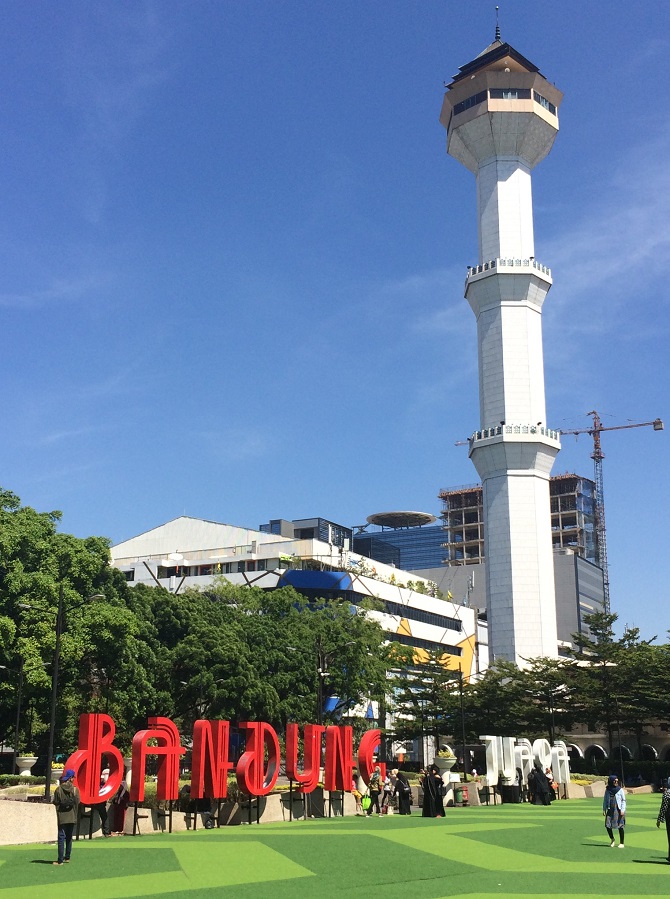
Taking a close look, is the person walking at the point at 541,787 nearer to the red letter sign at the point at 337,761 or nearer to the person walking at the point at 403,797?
the person walking at the point at 403,797

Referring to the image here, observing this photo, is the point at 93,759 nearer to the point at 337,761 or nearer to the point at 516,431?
the point at 337,761

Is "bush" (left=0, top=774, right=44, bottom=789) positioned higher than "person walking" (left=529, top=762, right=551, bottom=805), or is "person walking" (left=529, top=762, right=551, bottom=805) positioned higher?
"bush" (left=0, top=774, right=44, bottom=789)

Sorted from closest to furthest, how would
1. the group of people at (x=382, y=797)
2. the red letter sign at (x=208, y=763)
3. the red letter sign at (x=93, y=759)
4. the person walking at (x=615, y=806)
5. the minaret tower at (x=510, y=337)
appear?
the person walking at (x=615, y=806)
the red letter sign at (x=93, y=759)
the red letter sign at (x=208, y=763)
the group of people at (x=382, y=797)
the minaret tower at (x=510, y=337)

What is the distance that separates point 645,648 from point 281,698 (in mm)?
30192

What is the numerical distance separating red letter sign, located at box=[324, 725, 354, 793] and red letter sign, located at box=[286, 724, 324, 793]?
0.56 metres

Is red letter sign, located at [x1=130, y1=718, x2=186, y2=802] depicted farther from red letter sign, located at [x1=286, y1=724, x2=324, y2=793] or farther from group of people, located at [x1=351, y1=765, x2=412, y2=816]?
group of people, located at [x1=351, y1=765, x2=412, y2=816]

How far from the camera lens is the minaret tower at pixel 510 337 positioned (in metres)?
91.7

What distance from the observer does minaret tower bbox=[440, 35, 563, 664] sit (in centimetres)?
9169

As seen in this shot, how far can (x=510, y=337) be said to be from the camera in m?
95.0

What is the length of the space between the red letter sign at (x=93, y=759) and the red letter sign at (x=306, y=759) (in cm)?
882

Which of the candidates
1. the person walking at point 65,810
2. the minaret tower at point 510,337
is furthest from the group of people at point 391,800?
the minaret tower at point 510,337

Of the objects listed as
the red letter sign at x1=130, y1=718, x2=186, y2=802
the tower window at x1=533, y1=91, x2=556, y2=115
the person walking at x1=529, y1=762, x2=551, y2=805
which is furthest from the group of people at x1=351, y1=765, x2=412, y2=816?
the tower window at x1=533, y1=91, x2=556, y2=115

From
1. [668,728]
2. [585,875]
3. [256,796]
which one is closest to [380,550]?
[668,728]

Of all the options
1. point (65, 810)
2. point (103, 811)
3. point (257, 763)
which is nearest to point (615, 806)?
point (257, 763)
